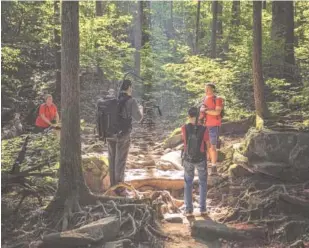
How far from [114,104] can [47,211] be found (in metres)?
2.14

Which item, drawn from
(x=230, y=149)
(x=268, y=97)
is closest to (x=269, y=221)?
(x=230, y=149)

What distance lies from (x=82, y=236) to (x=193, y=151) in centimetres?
239

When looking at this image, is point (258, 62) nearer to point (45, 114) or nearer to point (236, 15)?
point (45, 114)

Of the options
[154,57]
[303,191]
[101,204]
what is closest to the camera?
[101,204]

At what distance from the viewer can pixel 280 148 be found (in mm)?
7953

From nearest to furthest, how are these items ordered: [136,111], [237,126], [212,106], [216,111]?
[136,111], [216,111], [212,106], [237,126]

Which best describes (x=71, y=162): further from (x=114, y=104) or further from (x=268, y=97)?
(x=268, y=97)

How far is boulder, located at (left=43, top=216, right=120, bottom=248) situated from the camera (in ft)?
17.9

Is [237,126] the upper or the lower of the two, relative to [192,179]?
upper

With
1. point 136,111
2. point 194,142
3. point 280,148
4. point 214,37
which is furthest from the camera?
point 214,37

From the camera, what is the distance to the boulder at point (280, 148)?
302 inches

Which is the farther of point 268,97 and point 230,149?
point 268,97

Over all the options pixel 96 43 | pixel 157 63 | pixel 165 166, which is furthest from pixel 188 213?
pixel 157 63

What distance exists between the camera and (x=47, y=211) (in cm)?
639
